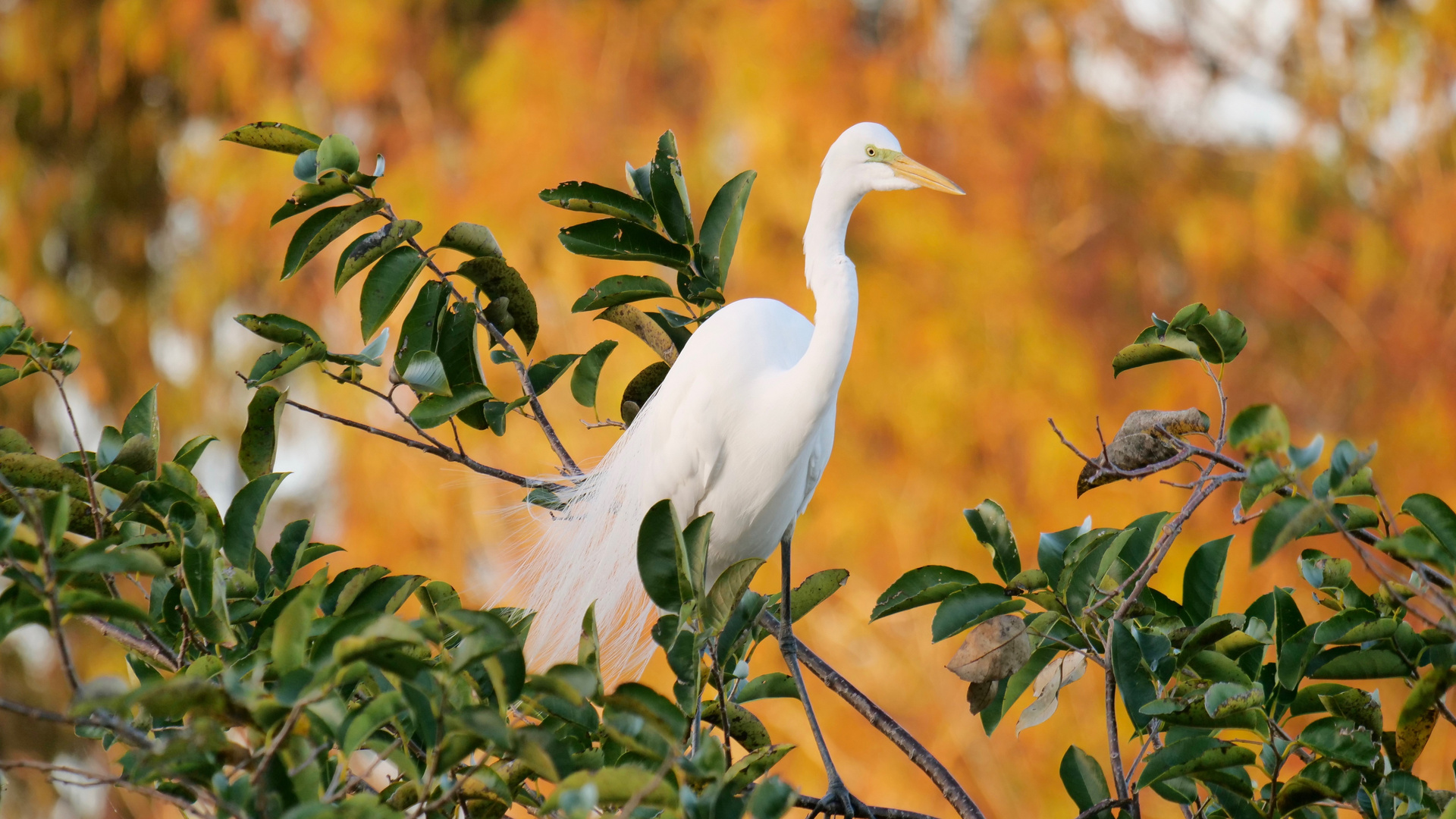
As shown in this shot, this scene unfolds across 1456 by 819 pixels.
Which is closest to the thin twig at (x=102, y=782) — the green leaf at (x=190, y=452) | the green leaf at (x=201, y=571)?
the green leaf at (x=201, y=571)

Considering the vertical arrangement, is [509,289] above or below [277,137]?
below

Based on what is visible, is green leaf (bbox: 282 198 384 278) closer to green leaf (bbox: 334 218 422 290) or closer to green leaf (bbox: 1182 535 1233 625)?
green leaf (bbox: 334 218 422 290)

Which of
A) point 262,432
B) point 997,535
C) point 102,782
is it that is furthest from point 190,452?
point 997,535

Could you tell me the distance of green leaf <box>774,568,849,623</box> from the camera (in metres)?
1.53

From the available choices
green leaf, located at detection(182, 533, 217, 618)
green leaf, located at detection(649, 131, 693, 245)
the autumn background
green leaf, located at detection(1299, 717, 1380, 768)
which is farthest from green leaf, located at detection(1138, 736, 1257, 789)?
the autumn background

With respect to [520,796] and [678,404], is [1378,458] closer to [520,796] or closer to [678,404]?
[678,404]

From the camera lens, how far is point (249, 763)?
0.93m

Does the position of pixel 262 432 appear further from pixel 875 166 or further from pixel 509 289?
pixel 875 166

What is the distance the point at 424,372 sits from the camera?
155cm

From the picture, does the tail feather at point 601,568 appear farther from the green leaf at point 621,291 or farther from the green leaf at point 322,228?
the green leaf at point 322,228

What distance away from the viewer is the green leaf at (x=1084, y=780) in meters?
1.35

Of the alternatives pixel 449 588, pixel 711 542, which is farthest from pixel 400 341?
pixel 711 542

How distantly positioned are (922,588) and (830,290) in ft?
1.90

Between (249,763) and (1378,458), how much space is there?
4.57 m
